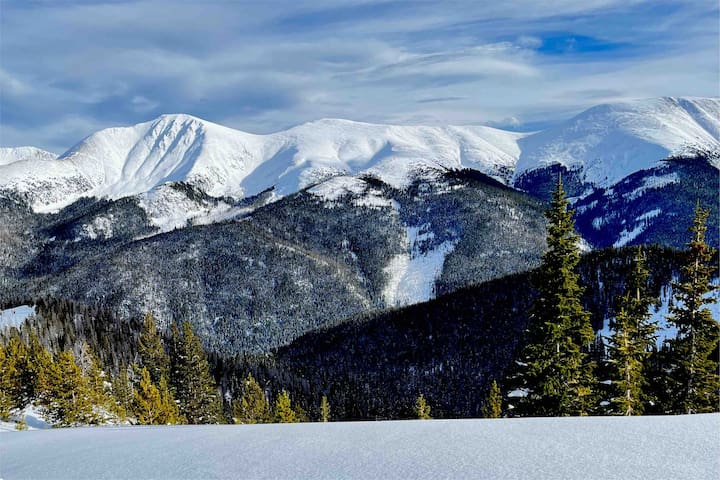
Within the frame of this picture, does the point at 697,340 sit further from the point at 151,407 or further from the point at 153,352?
the point at 153,352

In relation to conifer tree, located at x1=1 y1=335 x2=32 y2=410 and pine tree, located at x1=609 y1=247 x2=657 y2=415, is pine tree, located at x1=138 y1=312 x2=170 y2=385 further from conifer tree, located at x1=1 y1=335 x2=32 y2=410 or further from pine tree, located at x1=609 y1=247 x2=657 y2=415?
pine tree, located at x1=609 y1=247 x2=657 y2=415

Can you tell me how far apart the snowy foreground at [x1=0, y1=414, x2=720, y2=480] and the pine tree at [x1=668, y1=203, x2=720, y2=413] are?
15784mm

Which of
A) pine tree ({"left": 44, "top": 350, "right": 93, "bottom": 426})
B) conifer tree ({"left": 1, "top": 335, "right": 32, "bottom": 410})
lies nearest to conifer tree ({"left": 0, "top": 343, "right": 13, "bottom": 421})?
conifer tree ({"left": 1, "top": 335, "right": 32, "bottom": 410})

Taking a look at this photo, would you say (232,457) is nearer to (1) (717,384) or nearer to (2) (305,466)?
(2) (305,466)

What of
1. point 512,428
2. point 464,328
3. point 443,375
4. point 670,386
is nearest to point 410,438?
point 512,428

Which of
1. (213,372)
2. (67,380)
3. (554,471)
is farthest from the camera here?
(213,372)

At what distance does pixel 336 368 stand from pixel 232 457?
186 metres

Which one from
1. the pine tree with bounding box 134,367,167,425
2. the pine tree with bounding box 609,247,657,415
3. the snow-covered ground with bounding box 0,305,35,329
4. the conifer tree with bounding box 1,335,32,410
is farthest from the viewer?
the snow-covered ground with bounding box 0,305,35,329

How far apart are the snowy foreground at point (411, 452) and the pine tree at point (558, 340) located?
13.3m

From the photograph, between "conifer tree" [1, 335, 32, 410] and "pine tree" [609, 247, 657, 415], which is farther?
"conifer tree" [1, 335, 32, 410]

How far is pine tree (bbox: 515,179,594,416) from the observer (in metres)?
22.4

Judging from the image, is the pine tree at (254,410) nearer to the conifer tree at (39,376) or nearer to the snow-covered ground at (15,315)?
the conifer tree at (39,376)

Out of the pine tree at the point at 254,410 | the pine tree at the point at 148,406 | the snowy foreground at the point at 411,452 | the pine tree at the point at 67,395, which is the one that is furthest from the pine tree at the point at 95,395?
the snowy foreground at the point at 411,452

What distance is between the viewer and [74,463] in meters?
8.37
